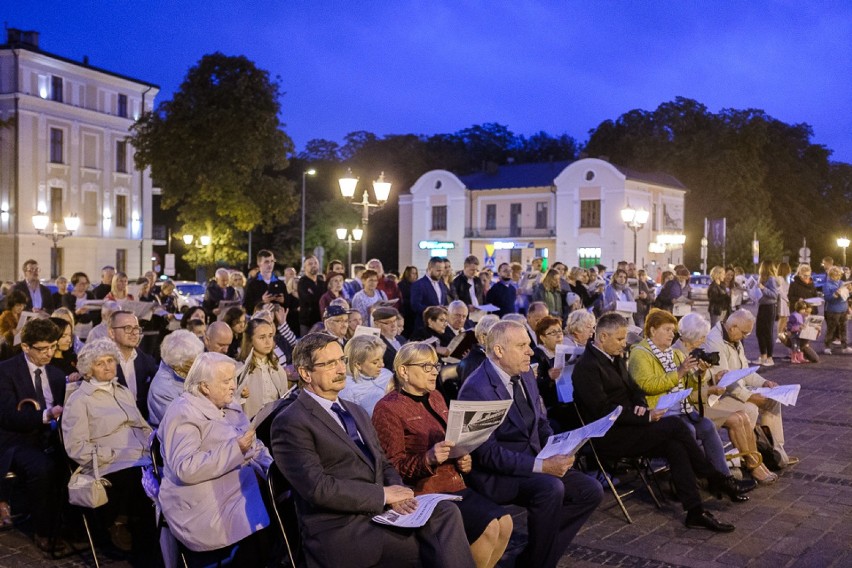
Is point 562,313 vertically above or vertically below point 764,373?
above

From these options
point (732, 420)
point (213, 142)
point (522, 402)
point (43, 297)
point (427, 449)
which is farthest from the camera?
point (213, 142)

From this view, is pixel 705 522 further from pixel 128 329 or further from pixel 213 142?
pixel 213 142

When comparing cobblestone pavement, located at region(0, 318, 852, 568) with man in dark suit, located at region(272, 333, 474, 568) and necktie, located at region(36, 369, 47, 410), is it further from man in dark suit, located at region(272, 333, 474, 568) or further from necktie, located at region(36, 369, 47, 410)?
man in dark suit, located at region(272, 333, 474, 568)

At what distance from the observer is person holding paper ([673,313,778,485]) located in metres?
7.47

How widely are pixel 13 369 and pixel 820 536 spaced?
5.72m

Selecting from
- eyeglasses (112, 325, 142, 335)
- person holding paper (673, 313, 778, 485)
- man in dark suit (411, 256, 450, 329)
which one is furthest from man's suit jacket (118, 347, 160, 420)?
man in dark suit (411, 256, 450, 329)

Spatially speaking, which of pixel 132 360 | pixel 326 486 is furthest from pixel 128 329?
pixel 326 486

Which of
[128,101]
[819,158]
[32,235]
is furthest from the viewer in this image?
[819,158]

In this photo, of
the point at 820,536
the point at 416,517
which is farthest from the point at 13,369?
the point at 820,536

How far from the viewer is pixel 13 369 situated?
6098 millimetres

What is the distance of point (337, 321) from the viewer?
847 centimetres

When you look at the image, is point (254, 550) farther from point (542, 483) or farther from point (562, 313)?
point (562, 313)

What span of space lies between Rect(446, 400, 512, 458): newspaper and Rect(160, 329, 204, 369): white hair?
2421mm

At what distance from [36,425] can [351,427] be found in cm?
279
